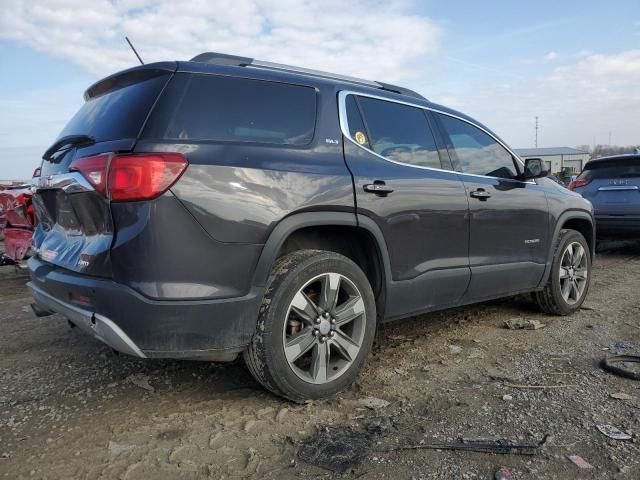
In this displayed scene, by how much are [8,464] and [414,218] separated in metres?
2.56

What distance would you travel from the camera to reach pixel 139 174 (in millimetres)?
2418

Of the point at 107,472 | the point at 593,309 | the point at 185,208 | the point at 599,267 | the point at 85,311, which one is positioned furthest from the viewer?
the point at 599,267

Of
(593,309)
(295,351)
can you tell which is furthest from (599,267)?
(295,351)

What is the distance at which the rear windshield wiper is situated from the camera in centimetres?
283

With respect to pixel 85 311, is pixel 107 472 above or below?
below

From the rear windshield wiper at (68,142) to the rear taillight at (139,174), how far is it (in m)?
0.43

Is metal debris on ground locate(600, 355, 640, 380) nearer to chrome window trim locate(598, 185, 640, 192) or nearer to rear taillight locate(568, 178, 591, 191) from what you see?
chrome window trim locate(598, 185, 640, 192)

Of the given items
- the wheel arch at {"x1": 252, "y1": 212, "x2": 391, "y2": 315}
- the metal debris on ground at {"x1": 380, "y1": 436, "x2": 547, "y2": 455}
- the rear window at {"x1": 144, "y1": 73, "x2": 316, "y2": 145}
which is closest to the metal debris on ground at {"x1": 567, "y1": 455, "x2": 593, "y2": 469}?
the metal debris on ground at {"x1": 380, "y1": 436, "x2": 547, "y2": 455}

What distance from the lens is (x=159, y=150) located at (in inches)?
97.2

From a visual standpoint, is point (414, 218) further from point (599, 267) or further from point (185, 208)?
point (599, 267)

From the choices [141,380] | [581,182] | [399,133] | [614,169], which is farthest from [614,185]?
[141,380]

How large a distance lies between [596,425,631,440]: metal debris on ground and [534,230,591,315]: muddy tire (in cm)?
224

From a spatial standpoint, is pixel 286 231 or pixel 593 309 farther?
pixel 593 309

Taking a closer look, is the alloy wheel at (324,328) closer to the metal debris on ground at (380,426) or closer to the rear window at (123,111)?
the metal debris on ground at (380,426)
